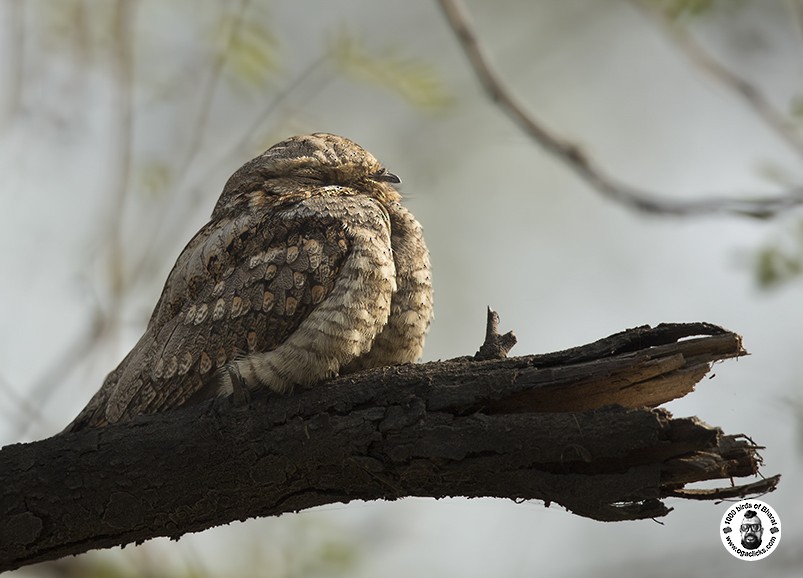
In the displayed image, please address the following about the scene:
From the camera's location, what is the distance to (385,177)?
3959 mm

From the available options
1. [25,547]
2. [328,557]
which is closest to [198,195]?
[328,557]

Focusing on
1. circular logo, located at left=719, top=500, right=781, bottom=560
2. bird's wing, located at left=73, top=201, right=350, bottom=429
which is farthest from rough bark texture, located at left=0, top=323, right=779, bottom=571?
circular logo, located at left=719, top=500, right=781, bottom=560

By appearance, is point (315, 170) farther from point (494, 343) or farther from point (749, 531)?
point (749, 531)

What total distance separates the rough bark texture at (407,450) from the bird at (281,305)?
0.51ft

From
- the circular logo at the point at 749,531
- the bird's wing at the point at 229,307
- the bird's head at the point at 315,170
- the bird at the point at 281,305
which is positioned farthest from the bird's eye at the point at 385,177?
the circular logo at the point at 749,531

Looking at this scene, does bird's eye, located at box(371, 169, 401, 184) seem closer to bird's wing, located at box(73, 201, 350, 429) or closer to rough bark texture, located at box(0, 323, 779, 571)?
bird's wing, located at box(73, 201, 350, 429)

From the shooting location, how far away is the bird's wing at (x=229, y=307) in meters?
3.34

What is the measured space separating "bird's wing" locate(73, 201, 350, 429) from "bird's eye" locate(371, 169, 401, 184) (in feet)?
1.63

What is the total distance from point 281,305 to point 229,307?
0.21 meters

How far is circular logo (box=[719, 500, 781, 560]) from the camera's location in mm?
3584

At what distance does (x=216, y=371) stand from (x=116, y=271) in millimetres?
4047

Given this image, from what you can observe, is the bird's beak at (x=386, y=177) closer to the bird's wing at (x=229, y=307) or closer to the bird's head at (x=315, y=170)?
the bird's head at (x=315, y=170)

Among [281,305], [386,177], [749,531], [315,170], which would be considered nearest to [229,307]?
[281,305]

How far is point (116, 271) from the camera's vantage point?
7.07 metres
